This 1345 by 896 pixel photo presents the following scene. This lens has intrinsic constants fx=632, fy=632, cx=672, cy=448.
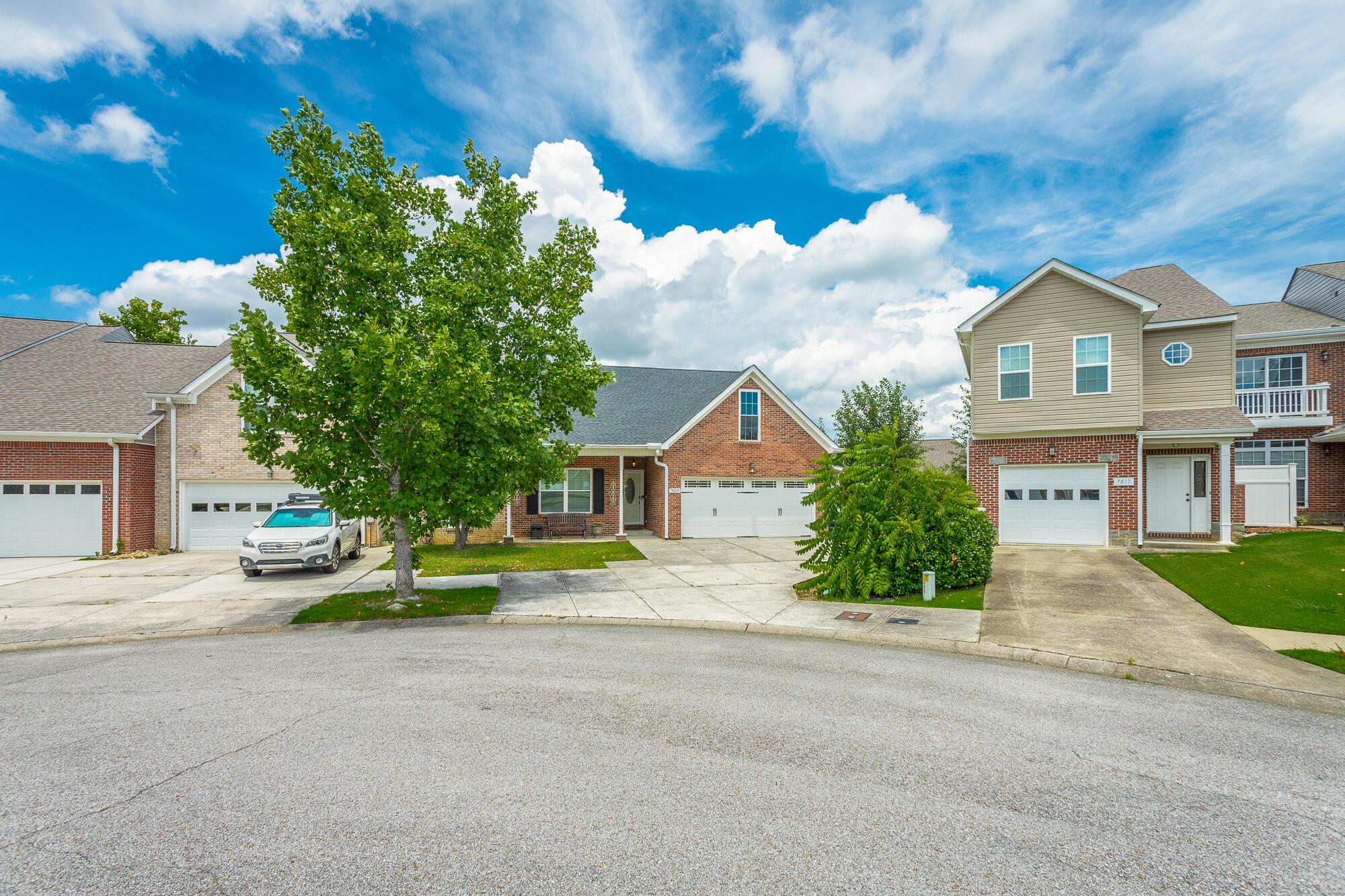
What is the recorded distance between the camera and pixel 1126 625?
30.3ft

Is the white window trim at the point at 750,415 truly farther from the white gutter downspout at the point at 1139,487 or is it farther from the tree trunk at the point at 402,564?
the tree trunk at the point at 402,564

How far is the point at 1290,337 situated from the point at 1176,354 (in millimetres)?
4968

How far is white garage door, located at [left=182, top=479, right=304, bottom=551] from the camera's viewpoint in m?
19.8

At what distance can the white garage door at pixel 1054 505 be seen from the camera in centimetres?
1725

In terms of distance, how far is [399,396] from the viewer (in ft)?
33.6

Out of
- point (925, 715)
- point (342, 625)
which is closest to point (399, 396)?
point (342, 625)

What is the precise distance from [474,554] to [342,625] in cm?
815

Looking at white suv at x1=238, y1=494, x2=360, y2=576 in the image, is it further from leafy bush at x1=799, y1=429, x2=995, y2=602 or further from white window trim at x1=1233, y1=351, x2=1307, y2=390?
white window trim at x1=1233, y1=351, x2=1307, y2=390

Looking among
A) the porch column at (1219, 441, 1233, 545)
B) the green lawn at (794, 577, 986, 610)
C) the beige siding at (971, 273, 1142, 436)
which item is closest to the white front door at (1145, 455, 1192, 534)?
the porch column at (1219, 441, 1233, 545)

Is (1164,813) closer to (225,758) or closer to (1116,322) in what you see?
(225,758)

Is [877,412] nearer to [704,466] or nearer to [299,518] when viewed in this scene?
[704,466]

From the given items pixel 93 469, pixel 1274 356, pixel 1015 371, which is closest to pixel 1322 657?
pixel 1015 371

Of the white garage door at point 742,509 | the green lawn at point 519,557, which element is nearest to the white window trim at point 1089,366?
the white garage door at point 742,509

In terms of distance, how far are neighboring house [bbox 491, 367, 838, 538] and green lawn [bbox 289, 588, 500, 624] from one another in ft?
32.2
